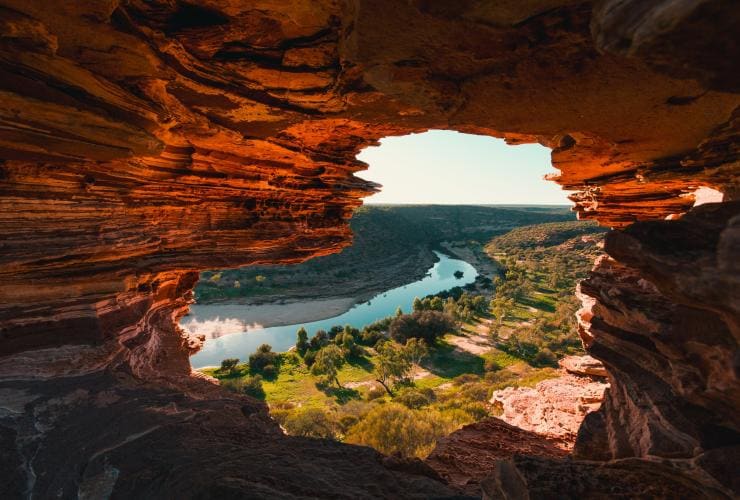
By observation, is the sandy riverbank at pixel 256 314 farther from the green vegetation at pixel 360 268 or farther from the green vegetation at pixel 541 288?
the green vegetation at pixel 541 288

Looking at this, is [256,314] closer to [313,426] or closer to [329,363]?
[329,363]

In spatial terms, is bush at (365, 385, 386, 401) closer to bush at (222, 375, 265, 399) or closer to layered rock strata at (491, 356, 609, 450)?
bush at (222, 375, 265, 399)

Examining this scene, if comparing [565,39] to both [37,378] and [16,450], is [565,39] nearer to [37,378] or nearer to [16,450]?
[16,450]

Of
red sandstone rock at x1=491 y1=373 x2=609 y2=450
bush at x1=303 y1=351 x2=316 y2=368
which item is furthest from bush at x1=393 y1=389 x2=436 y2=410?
red sandstone rock at x1=491 y1=373 x2=609 y2=450

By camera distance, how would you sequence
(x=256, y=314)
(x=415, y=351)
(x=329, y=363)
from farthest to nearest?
(x=256, y=314) → (x=415, y=351) → (x=329, y=363)

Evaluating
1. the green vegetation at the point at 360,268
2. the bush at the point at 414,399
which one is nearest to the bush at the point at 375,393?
the bush at the point at 414,399

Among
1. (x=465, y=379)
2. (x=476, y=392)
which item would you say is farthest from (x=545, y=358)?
(x=476, y=392)

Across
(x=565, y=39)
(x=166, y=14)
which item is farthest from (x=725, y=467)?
(x=166, y=14)
